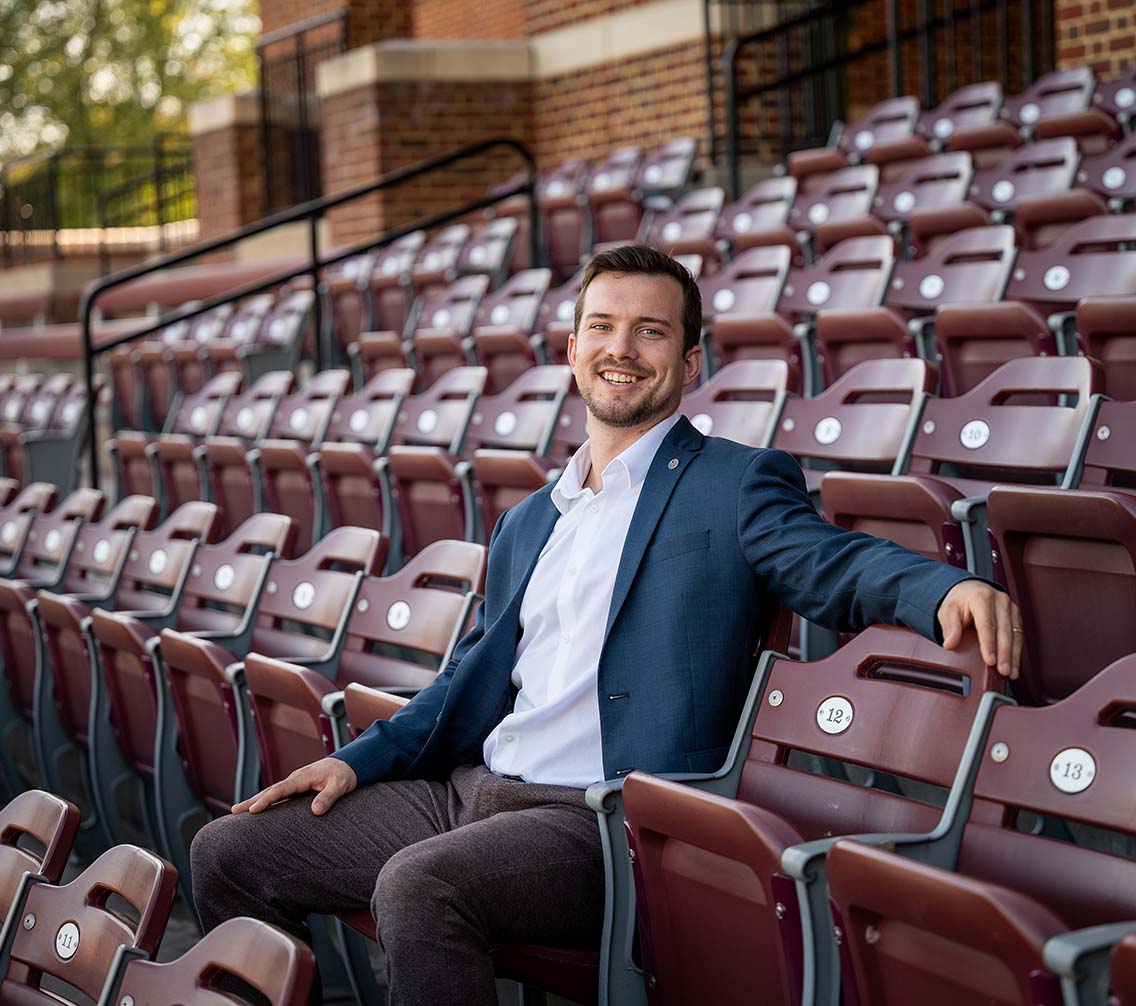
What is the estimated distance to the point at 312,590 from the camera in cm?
399

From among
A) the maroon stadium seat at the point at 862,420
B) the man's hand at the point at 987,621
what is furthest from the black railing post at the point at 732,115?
the man's hand at the point at 987,621

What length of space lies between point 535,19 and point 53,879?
10.7 m

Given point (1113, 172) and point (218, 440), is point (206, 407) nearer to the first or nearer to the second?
point (218, 440)

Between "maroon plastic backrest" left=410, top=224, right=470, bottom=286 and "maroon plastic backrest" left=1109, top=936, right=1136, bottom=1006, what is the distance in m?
7.34

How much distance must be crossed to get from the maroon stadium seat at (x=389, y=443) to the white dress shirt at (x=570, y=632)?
2.27 m

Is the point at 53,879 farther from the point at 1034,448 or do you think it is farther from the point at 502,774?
the point at 1034,448

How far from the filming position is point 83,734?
4688 millimetres

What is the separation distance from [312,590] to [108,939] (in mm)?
1701

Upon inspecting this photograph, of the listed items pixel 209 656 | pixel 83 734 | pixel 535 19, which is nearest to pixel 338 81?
pixel 535 19

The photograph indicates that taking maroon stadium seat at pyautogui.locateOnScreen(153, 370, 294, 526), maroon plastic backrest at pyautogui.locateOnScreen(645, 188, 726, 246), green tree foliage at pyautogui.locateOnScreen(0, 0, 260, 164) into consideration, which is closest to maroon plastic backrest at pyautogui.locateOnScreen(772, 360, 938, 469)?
maroon stadium seat at pyautogui.locateOnScreen(153, 370, 294, 526)

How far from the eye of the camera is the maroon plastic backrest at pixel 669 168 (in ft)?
30.8

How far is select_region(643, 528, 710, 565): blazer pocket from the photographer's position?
2.65 metres

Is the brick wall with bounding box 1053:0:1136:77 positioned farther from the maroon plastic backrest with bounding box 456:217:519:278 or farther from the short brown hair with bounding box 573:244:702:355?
the short brown hair with bounding box 573:244:702:355

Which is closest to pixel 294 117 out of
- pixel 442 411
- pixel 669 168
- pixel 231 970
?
pixel 669 168
